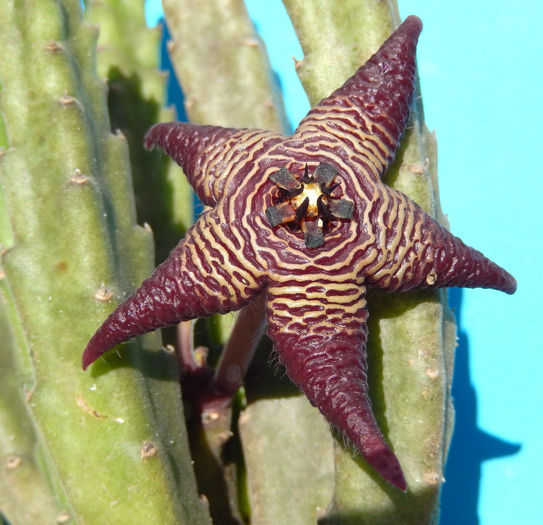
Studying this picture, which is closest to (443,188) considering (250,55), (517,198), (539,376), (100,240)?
(517,198)

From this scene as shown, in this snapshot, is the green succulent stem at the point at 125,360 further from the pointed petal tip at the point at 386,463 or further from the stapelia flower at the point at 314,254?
the pointed petal tip at the point at 386,463

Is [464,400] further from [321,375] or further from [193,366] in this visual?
[321,375]

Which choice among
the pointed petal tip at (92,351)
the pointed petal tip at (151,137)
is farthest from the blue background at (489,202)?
the pointed petal tip at (92,351)

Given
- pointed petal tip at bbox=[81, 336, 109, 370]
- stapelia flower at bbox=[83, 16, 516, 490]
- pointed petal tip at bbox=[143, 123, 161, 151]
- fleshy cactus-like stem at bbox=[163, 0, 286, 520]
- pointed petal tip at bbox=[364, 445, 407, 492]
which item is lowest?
pointed petal tip at bbox=[364, 445, 407, 492]

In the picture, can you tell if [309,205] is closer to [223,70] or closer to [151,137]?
[151,137]

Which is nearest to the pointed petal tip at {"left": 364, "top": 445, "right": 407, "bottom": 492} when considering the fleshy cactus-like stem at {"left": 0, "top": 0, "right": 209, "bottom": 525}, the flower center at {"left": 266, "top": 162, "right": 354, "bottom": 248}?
the flower center at {"left": 266, "top": 162, "right": 354, "bottom": 248}

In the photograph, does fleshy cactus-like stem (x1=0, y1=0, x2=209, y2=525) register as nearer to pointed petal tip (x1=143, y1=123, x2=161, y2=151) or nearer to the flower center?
pointed petal tip (x1=143, y1=123, x2=161, y2=151)

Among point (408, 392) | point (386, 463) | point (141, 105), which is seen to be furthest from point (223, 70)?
point (386, 463)
